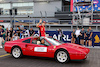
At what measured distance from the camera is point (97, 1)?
21.2m

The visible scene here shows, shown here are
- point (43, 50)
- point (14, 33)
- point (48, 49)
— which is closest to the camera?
point (48, 49)

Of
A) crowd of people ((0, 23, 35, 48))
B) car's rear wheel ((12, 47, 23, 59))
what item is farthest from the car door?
crowd of people ((0, 23, 35, 48))

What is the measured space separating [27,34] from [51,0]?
43.4 ft

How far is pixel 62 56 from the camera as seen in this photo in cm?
618

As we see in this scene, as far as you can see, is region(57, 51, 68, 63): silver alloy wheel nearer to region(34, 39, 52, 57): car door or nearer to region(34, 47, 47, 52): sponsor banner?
region(34, 39, 52, 57): car door

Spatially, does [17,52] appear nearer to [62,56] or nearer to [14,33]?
[62,56]

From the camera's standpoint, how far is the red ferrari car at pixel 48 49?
19.6ft

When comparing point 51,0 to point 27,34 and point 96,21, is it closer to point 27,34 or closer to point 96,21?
point 96,21

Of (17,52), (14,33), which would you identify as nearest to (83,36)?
(14,33)

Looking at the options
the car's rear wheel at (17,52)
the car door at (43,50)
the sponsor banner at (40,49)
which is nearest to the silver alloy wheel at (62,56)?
the car door at (43,50)

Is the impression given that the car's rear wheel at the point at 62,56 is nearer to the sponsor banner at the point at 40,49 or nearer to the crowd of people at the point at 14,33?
the sponsor banner at the point at 40,49

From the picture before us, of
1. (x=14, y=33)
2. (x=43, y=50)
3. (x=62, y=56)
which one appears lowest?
(x=62, y=56)

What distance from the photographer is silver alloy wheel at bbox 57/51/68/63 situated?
20.1 ft

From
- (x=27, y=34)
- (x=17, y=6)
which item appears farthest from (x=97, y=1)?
(x=17, y=6)
